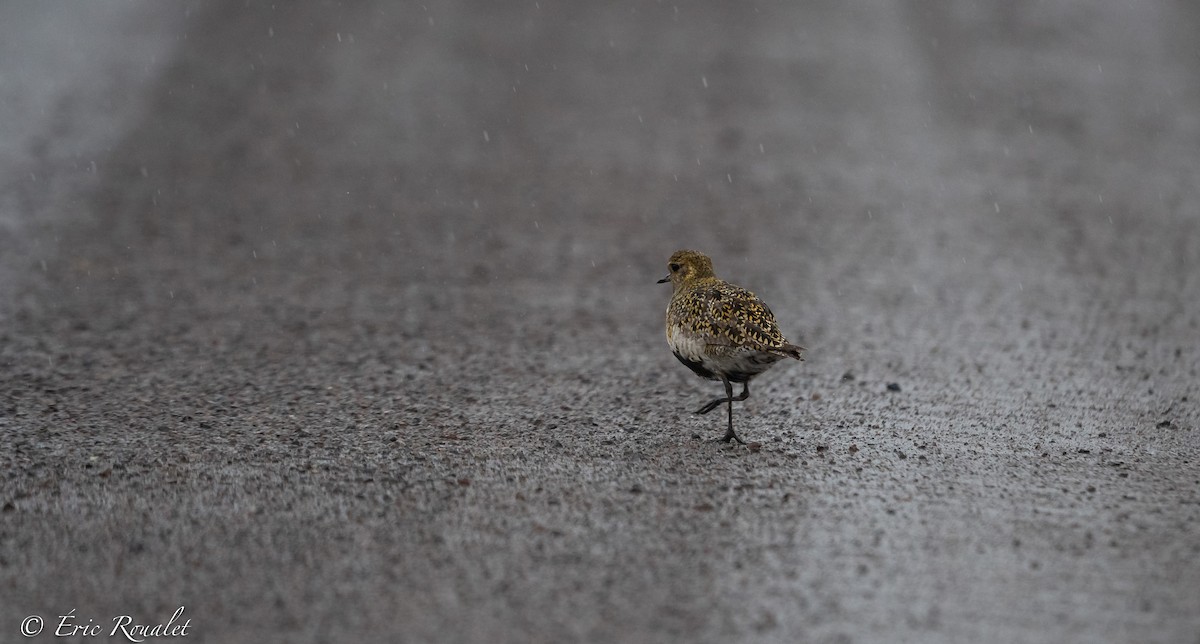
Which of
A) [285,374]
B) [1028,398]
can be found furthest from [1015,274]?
[285,374]

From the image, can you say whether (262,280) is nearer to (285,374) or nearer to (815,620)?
(285,374)

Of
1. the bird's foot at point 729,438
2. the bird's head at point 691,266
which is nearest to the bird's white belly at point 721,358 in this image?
the bird's foot at point 729,438

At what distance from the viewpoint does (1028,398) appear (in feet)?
23.8

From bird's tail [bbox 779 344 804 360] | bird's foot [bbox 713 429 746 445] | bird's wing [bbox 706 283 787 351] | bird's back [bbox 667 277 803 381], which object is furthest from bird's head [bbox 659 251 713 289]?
bird's foot [bbox 713 429 746 445]

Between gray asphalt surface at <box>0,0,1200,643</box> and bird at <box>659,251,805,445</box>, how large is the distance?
33cm

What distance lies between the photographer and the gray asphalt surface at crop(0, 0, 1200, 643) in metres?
4.85

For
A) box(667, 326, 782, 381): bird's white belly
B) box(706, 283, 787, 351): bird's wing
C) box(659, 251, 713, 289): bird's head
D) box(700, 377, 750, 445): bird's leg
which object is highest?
box(659, 251, 713, 289): bird's head

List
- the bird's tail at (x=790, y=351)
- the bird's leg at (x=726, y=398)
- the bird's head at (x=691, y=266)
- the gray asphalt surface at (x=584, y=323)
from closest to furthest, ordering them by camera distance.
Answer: the gray asphalt surface at (x=584, y=323)
the bird's tail at (x=790, y=351)
the bird's leg at (x=726, y=398)
the bird's head at (x=691, y=266)

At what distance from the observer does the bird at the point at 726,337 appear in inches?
255

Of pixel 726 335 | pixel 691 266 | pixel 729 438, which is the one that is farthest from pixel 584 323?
pixel 729 438

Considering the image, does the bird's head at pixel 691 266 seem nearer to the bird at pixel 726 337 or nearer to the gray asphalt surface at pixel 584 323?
the bird at pixel 726 337

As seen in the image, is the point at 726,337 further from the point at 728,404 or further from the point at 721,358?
the point at 728,404

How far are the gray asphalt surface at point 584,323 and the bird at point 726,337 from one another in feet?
1.07

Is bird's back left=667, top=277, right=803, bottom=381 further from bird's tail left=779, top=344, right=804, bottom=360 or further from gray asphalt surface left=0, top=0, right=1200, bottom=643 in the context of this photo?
gray asphalt surface left=0, top=0, right=1200, bottom=643
